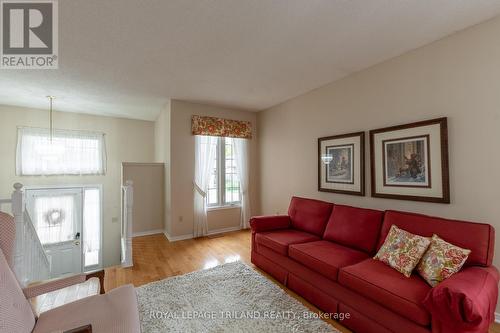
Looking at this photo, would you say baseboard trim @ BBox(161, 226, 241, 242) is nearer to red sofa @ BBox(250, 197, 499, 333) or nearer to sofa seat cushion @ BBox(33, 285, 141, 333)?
red sofa @ BBox(250, 197, 499, 333)

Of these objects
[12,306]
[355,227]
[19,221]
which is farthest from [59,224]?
[355,227]

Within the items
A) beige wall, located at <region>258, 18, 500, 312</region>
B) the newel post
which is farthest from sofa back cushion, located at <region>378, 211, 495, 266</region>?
the newel post

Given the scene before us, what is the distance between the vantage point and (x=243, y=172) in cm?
496

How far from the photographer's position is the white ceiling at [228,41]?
1.85 metres

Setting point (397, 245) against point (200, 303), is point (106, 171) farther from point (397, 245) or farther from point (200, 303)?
point (397, 245)

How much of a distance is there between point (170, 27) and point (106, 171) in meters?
4.65

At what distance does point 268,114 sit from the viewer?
4867 millimetres

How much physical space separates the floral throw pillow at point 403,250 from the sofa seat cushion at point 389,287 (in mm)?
58

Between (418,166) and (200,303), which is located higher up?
(418,166)

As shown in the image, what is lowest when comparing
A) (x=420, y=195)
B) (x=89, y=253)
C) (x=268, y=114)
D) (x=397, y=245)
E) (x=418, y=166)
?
(x=89, y=253)

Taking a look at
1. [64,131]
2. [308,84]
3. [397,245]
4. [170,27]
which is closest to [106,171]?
[64,131]

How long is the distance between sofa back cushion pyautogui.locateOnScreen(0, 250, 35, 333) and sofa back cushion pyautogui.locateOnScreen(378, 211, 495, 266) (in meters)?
2.97

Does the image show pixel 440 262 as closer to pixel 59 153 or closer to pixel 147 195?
pixel 147 195

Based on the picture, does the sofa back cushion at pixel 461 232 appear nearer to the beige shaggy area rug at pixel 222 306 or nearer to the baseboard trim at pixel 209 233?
the beige shaggy area rug at pixel 222 306
